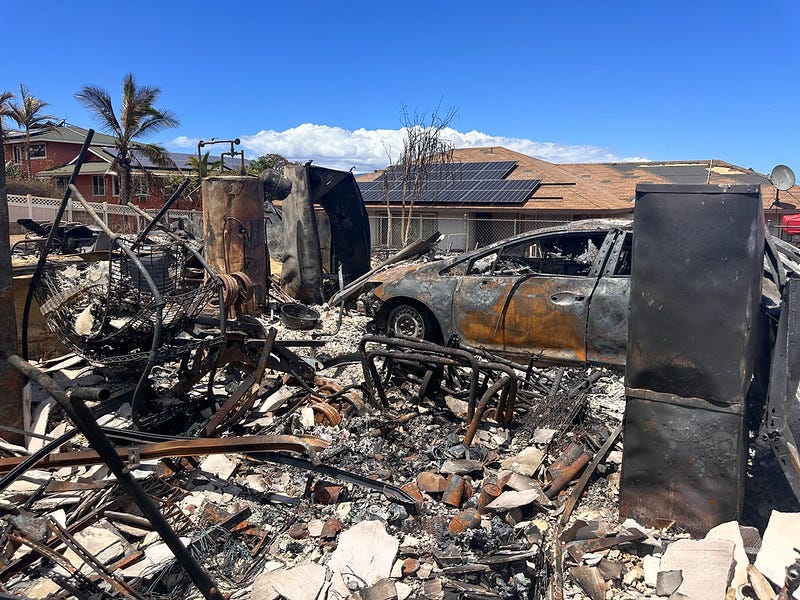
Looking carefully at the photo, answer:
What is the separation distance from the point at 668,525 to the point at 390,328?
433 centimetres

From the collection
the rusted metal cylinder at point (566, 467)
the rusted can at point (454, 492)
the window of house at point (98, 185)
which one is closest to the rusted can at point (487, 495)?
the rusted can at point (454, 492)

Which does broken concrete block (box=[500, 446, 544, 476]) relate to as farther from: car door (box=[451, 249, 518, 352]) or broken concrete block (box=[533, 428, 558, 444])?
car door (box=[451, 249, 518, 352])

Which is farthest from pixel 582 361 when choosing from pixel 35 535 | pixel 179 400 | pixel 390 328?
pixel 35 535

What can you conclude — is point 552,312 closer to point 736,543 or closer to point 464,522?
point 464,522

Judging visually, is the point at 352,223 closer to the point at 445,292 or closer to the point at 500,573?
the point at 445,292

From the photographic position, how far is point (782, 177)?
14.5 m

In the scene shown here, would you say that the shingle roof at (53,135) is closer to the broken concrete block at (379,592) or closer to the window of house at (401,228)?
the window of house at (401,228)

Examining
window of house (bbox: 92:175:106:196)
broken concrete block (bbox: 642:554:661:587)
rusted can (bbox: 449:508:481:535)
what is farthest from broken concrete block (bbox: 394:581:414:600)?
window of house (bbox: 92:175:106:196)

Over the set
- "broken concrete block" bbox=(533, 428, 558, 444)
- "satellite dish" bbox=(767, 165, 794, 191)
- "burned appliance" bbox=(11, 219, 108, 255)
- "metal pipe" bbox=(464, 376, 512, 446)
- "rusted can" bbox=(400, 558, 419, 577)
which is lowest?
"rusted can" bbox=(400, 558, 419, 577)

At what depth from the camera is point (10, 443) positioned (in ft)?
14.1

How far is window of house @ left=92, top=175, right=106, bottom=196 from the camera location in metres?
34.1

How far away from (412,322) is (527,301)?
1528 mm

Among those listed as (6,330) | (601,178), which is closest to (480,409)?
(6,330)

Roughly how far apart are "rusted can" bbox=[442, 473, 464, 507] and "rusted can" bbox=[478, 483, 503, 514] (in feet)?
0.43
